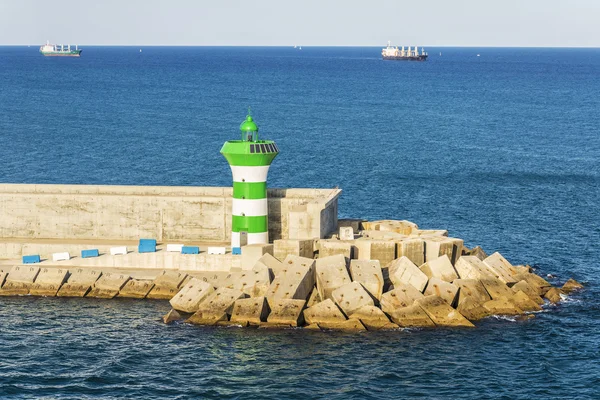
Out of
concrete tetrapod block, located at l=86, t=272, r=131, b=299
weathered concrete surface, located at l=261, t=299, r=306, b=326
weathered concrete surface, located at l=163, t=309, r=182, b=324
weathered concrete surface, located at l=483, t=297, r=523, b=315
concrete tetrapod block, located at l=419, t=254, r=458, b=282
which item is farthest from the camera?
concrete tetrapod block, located at l=86, t=272, r=131, b=299

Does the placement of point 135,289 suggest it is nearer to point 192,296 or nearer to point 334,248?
point 192,296

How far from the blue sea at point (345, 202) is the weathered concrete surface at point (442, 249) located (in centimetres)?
425

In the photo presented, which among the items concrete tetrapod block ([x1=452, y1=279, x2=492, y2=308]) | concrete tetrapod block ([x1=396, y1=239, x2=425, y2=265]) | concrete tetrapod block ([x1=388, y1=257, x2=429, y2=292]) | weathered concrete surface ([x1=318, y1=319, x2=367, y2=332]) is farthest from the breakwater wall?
weathered concrete surface ([x1=318, y1=319, x2=367, y2=332])

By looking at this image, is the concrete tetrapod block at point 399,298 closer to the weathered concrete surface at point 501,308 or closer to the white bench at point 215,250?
the weathered concrete surface at point 501,308

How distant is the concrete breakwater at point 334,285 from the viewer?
3831cm

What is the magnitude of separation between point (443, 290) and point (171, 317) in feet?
34.0

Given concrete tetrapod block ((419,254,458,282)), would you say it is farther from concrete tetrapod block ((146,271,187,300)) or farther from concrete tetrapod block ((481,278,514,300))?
concrete tetrapod block ((146,271,187,300))

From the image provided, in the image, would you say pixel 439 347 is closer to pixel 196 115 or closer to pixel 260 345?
pixel 260 345

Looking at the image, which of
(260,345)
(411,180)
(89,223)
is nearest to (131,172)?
(411,180)

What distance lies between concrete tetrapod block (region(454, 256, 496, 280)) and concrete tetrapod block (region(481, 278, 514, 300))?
1.11 ft

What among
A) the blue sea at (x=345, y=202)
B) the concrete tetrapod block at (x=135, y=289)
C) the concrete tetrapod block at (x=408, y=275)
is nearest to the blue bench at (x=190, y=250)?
the concrete tetrapod block at (x=135, y=289)

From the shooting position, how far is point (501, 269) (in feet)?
140

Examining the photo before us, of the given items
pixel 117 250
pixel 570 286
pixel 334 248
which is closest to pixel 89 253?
pixel 117 250

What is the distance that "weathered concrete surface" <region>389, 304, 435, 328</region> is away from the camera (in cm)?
3831
